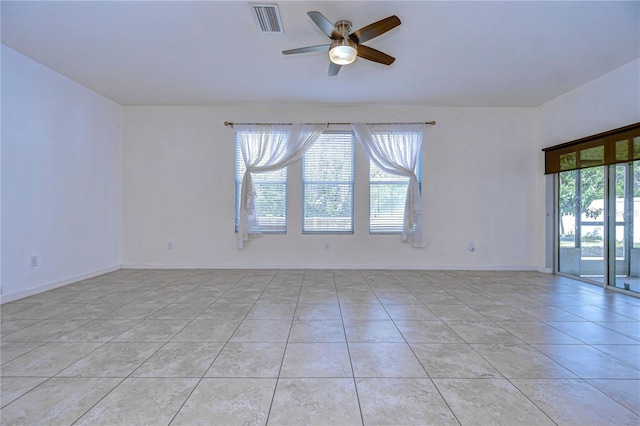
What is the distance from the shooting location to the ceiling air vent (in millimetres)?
2510

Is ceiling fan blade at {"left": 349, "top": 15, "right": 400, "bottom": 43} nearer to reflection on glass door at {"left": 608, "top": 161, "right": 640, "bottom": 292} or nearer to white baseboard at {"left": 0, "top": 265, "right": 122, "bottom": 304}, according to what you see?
reflection on glass door at {"left": 608, "top": 161, "right": 640, "bottom": 292}

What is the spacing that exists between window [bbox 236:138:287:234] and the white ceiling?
4.28 ft

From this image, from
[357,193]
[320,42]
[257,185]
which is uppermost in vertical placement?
[320,42]

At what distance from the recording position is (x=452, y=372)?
182 cm

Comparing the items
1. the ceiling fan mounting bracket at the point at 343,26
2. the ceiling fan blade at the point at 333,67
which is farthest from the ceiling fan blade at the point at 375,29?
the ceiling fan blade at the point at 333,67

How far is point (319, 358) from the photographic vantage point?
1.98 meters

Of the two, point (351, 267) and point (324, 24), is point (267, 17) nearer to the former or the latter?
point (324, 24)

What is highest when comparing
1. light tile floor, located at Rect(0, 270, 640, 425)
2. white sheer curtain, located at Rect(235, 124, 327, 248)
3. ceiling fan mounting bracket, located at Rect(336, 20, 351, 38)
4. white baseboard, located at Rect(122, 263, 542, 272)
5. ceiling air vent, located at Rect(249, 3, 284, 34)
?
ceiling air vent, located at Rect(249, 3, 284, 34)

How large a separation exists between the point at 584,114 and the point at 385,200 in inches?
121

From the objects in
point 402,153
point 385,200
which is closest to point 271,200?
point 385,200

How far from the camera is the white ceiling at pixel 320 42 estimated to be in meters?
2.59

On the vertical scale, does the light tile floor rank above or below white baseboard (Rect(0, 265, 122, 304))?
below

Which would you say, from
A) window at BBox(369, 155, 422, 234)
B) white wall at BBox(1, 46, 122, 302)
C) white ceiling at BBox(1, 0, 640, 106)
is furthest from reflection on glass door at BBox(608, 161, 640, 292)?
white wall at BBox(1, 46, 122, 302)

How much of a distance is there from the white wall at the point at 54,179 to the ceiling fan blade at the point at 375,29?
3885 mm
